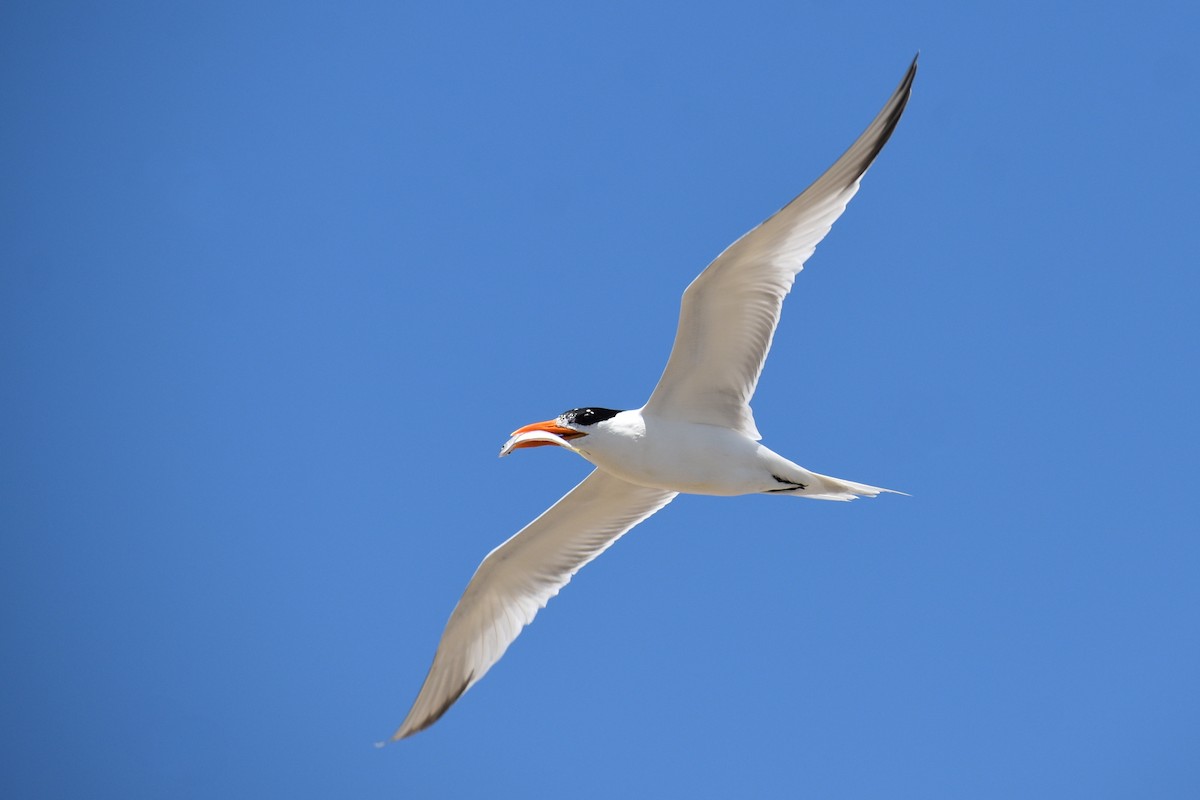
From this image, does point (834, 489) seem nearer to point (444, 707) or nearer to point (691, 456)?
point (691, 456)

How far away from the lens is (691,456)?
9.43 meters

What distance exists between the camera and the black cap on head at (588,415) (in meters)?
9.54

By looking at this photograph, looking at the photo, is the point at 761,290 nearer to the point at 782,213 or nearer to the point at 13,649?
the point at 782,213

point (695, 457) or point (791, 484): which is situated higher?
point (695, 457)

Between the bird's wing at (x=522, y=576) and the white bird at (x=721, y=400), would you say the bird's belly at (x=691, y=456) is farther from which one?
the bird's wing at (x=522, y=576)

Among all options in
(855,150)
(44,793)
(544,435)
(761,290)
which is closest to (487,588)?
(544,435)

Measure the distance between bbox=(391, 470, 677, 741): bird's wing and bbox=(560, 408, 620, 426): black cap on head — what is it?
1120mm

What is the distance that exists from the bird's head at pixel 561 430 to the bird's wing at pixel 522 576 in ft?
3.73

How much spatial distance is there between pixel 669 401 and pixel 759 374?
2.31 feet

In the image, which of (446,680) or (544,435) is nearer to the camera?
(544,435)

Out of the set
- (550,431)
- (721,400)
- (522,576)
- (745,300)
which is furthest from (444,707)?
(745,300)

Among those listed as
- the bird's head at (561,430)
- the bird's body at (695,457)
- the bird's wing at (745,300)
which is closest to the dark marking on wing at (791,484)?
the bird's body at (695,457)

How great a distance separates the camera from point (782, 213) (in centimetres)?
883

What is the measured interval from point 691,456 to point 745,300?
119 cm
